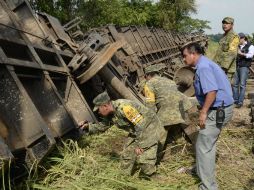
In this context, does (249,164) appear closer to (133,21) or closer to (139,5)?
(133,21)

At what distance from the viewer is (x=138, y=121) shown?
5.25 metres

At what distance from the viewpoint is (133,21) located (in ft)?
146

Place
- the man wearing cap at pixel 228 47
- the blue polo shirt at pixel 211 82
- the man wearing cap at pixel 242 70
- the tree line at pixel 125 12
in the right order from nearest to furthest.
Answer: the blue polo shirt at pixel 211 82 → the man wearing cap at pixel 228 47 → the man wearing cap at pixel 242 70 → the tree line at pixel 125 12

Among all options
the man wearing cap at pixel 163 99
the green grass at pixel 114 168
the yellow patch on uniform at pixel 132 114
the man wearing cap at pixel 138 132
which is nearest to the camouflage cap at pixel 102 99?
the man wearing cap at pixel 138 132

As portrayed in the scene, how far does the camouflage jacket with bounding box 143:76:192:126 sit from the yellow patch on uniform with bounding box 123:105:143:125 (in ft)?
2.94

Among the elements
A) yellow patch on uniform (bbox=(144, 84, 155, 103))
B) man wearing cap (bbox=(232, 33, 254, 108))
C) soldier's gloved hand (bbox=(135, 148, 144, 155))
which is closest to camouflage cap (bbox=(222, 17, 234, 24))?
man wearing cap (bbox=(232, 33, 254, 108))

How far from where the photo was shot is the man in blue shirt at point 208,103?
4441mm

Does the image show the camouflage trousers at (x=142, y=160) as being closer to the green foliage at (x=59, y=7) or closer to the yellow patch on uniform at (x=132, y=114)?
the yellow patch on uniform at (x=132, y=114)

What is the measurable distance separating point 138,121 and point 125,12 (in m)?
40.8

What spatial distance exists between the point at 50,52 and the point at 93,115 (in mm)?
1331

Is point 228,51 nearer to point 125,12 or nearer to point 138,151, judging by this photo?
point 138,151

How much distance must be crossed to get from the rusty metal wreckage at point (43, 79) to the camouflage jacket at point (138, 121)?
897 millimetres

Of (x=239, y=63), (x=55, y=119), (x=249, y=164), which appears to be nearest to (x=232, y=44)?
(x=239, y=63)

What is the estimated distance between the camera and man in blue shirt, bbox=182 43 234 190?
444 cm
